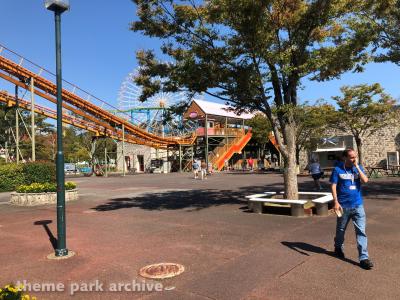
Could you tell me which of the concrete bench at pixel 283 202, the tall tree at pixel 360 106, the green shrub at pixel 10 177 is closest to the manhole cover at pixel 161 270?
the concrete bench at pixel 283 202

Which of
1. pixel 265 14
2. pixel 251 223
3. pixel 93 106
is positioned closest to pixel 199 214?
pixel 251 223

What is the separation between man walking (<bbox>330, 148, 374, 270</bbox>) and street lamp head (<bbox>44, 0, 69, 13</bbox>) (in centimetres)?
540

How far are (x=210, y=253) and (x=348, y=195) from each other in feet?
8.15

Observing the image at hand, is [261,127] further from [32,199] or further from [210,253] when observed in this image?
[210,253]

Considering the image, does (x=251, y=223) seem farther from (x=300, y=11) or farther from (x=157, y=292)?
(x=300, y=11)

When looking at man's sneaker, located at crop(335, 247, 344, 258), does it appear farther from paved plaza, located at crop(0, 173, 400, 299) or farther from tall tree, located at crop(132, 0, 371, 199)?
tall tree, located at crop(132, 0, 371, 199)

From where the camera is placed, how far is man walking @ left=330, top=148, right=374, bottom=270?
6.03 metres

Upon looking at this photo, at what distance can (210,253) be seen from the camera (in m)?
6.76

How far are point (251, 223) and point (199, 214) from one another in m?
2.20

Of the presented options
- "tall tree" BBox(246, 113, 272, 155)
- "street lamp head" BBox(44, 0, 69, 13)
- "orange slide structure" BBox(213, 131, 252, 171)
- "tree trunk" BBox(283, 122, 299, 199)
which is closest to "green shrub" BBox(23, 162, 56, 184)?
"tree trunk" BBox(283, 122, 299, 199)

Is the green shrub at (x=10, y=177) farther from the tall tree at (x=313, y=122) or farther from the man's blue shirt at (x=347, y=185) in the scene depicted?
the tall tree at (x=313, y=122)

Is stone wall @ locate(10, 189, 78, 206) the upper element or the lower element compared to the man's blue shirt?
lower

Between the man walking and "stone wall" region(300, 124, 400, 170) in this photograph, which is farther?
"stone wall" region(300, 124, 400, 170)

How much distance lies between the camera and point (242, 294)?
4770 mm
